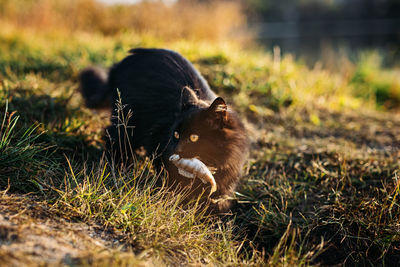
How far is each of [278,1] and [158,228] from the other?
25152 mm

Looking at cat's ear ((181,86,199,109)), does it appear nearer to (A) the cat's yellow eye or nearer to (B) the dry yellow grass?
(A) the cat's yellow eye

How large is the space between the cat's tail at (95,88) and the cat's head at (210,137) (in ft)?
5.00

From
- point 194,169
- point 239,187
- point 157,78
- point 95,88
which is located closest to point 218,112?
point 194,169

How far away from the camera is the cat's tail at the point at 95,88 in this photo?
401 cm

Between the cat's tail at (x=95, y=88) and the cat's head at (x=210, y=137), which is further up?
the cat's tail at (x=95, y=88)

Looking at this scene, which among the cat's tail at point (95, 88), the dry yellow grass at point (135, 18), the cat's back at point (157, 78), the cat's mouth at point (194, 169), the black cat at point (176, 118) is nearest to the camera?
the cat's mouth at point (194, 169)

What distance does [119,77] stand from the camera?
359 cm

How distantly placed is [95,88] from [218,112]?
207cm

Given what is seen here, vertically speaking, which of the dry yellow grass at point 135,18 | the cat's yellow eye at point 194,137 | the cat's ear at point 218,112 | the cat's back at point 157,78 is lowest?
the cat's yellow eye at point 194,137

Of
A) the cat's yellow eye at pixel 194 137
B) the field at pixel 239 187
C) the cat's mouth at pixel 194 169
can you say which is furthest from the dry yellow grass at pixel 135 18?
the cat's mouth at pixel 194 169

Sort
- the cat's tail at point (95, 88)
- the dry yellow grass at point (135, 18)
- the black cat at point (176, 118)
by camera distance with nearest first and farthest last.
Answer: the black cat at point (176, 118) → the cat's tail at point (95, 88) → the dry yellow grass at point (135, 18)

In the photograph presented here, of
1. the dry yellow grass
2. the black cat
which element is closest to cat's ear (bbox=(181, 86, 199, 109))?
the black cat

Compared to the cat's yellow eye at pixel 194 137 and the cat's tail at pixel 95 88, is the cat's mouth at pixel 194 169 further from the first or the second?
the cat's tail at pixel 95 88

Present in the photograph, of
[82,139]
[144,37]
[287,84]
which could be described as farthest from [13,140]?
[144,37]
